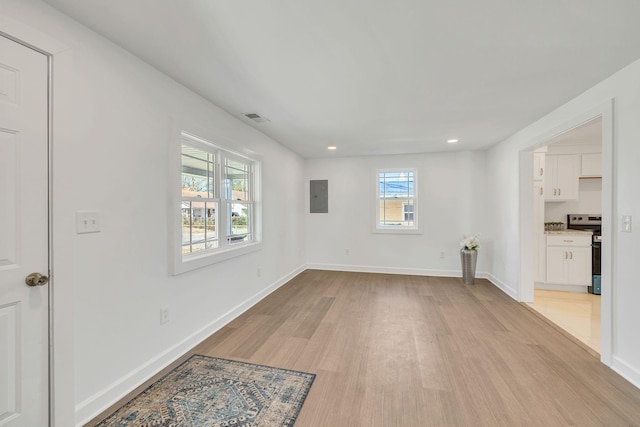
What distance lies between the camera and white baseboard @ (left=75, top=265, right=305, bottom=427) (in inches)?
62.2

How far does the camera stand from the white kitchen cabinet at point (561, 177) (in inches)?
166

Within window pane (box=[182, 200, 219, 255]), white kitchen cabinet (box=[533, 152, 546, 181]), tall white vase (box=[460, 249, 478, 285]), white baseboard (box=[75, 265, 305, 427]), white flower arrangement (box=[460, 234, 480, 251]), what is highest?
white kitchen cabinet (box=[533, 152, 546, 181])

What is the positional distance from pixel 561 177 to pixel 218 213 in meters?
5.18

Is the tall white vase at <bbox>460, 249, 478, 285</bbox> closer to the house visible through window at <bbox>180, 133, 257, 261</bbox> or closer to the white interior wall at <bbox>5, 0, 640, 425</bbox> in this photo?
the white interior wall at <bbox>5, 0, 640, 425</bbox>

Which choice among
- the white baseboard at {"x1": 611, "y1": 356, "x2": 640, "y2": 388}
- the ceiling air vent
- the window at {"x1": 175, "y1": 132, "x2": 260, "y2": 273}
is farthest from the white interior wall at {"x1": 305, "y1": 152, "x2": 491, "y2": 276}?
the white baseboard at {"x1": 611, "y1": 356, "x2": 640, "y2": 388}

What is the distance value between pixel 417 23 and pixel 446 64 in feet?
1.82

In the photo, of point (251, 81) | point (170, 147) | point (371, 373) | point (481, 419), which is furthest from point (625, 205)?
point (170, 147)

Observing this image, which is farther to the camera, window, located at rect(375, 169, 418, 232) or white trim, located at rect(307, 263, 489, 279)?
window, located at rect(375, 169, 418, 232)

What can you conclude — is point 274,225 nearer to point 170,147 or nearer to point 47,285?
point 170,147

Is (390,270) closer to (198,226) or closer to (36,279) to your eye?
(198,226)

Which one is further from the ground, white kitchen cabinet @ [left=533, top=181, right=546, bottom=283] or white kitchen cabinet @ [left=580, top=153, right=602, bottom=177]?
white kitchen cabinet @ [left=580, top=153, right=602, bottom=177]

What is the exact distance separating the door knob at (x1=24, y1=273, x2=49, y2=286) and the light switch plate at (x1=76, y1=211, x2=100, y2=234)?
28 cm

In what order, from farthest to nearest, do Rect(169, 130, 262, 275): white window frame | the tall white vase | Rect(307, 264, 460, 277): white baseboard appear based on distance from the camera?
1. Rect(307, 264, 460, 277): white baseboard
2. the tall white vase
3. Rect(169, 130, 262, 275): white window frame

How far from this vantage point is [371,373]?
204cm
